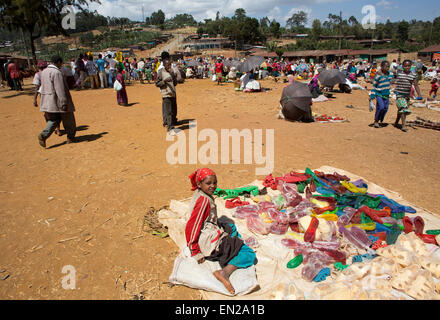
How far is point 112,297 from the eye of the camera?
7.74 ft

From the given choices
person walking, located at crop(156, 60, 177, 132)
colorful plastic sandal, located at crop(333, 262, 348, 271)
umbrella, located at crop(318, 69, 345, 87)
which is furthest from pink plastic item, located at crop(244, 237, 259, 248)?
umbrella, located at crop(318, 69, 345, 87)

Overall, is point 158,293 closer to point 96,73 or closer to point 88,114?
point 88,114

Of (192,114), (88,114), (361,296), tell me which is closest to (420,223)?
(361,296)

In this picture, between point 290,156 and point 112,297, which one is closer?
point 112,297

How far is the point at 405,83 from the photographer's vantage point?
6.98 meters

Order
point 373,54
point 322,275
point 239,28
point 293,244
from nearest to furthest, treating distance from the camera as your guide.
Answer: point 322,275 → point 293,244 → point 373,54 → point 239,28

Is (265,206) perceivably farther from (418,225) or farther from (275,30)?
(275,30)

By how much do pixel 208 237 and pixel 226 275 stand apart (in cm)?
39

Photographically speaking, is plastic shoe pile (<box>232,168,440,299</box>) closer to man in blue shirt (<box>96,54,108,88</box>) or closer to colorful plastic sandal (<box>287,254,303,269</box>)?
colorful plastic sandal (<box>287,254,303,269</box>)

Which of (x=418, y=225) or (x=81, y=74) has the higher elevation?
(x=81, y=74)

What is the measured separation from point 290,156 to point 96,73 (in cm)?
1306

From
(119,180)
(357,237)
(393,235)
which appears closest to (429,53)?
(393,235)

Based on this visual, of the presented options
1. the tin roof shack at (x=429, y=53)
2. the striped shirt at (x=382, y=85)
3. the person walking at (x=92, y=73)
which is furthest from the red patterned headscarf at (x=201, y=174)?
the tin roof shack at (x=429, y=53)
